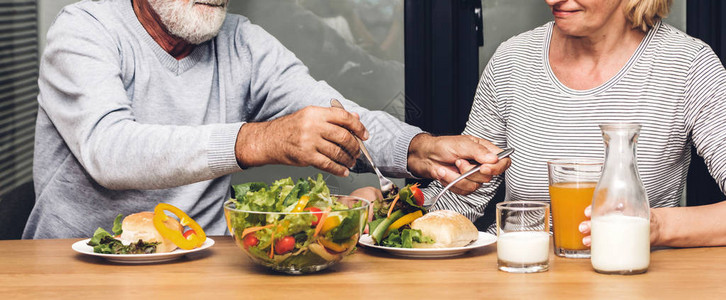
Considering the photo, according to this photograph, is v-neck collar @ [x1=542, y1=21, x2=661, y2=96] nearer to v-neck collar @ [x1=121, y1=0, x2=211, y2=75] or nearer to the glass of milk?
the glass of milk

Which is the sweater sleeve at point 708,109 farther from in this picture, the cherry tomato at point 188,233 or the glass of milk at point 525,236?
the cherry tomato at point 188,233

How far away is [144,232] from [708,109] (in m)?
1.33

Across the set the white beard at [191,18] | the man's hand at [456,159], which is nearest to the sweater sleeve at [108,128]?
the white beard at [191,18]

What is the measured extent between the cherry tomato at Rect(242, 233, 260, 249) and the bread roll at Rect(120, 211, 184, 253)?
22cm

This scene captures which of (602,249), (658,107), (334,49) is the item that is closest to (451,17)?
(334,49)

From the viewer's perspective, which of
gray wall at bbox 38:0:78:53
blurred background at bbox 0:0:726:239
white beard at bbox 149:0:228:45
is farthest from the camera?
gray wall at bbox 38:0:78:53

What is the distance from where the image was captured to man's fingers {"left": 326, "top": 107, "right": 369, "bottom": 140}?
1.48 m

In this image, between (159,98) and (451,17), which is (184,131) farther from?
(451,17)

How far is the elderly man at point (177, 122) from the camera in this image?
158 cm

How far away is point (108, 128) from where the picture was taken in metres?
1.71

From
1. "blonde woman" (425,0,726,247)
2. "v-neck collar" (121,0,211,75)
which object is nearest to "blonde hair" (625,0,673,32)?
"blonde woman" (425,0,726,247)

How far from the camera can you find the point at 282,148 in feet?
5.05

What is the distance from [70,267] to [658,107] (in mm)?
1402

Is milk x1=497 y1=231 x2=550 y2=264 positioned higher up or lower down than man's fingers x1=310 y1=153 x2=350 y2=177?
lower down
